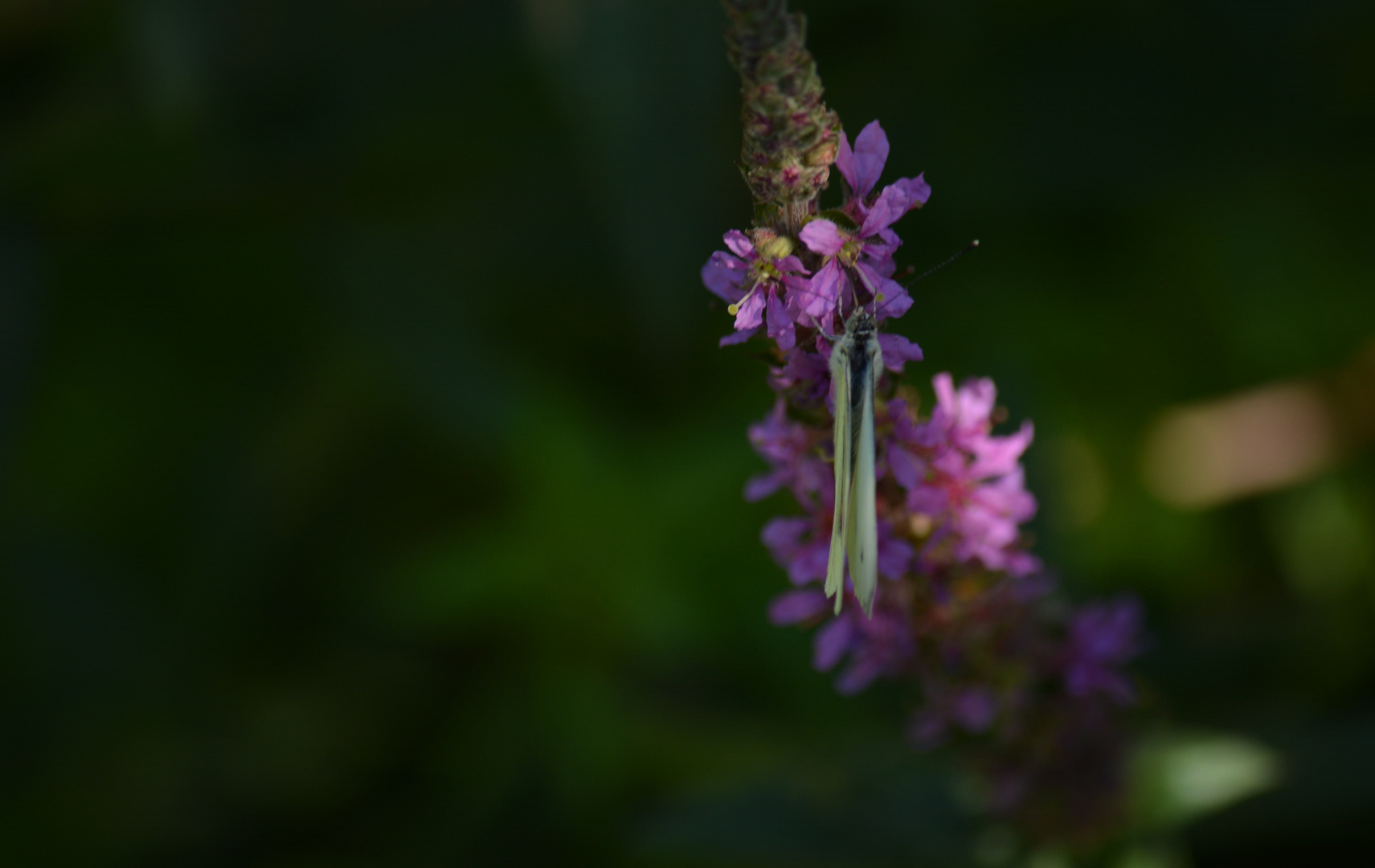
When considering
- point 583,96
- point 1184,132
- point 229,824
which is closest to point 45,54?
point 583,96

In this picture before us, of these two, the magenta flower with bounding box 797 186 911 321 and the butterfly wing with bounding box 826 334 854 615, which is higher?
the magenta flower with bounding box 797 186 911 321

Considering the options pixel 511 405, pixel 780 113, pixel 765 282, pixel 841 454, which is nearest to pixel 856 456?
pixel 841 454

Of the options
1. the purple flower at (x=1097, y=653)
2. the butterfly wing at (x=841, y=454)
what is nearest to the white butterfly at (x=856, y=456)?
the butterfly wing at (x=841, y=454)

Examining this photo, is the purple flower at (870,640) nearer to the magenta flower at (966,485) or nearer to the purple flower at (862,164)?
the magenta flower at (966,485)

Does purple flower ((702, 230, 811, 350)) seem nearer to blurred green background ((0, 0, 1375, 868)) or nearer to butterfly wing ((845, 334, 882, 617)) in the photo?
butterfly wing ((845, 334, 882, 617))

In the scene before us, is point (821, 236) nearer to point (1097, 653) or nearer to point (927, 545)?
point (927, 545)

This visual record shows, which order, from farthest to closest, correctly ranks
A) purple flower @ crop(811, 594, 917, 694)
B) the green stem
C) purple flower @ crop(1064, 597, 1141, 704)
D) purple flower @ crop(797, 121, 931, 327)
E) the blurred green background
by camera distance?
the blurred green background, purple flower @ crop(1064, 597, 1141, 704), purple flower @ crop(811, 594, 917, 694), purple flower @ crop(797, 121, 931, 327), the green stem

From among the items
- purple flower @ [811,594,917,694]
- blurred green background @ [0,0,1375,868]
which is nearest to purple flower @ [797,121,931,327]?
purple flower @ [811,594,917,694]
